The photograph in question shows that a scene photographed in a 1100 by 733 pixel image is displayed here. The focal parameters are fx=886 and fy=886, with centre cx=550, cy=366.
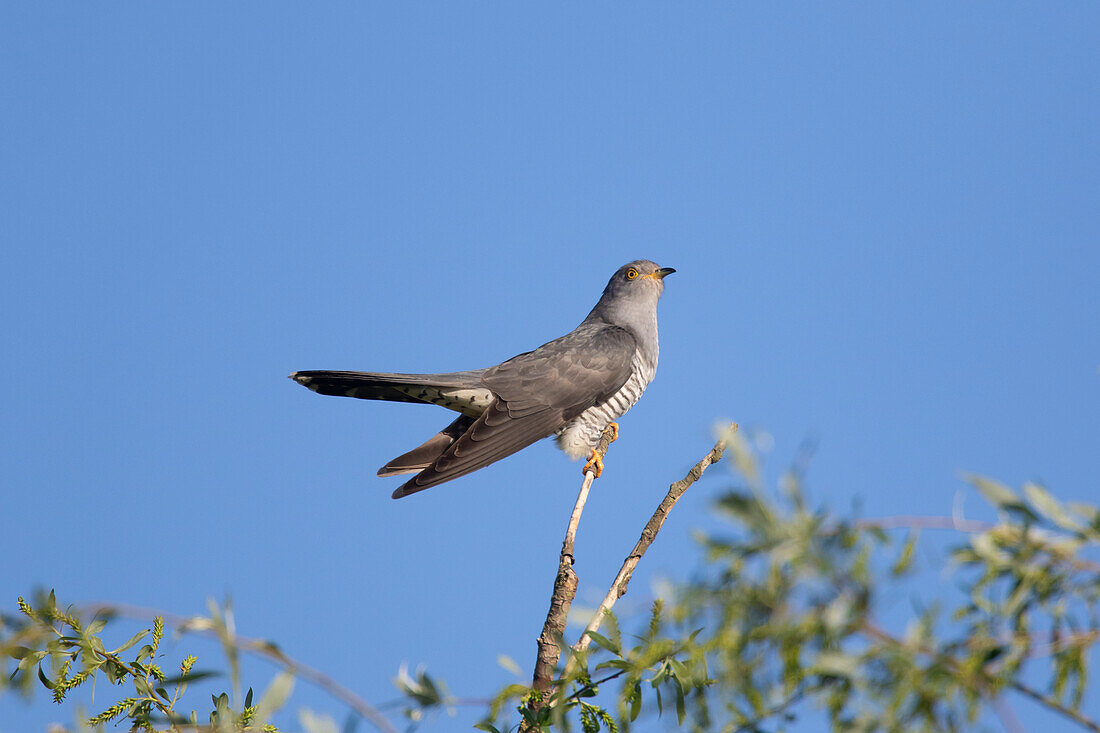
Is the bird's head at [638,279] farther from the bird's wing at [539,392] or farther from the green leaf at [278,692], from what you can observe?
the green leaf at [278,692]

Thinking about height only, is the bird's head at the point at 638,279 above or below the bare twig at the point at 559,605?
above

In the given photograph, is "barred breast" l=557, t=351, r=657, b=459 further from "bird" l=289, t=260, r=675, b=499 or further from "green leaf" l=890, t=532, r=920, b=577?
"green leaf" l=890, t=532, r=920, b=577

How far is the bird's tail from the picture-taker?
5.04m

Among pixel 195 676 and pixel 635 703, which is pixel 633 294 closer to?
pixel 635 703

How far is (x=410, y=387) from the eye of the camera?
5.19m

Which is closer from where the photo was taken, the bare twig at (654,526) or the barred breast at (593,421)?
the bare twig at (654,526)

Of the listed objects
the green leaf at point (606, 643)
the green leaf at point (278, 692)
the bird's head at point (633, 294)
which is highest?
the bird's head at point (633, 294)

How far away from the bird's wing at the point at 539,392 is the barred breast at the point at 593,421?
0.07 meters

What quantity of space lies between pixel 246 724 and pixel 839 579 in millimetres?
1313

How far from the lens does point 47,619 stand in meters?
1.98

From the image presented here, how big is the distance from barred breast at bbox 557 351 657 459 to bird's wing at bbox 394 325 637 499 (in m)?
0.07

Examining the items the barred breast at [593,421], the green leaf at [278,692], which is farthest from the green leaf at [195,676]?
the barred breast at [593,421]

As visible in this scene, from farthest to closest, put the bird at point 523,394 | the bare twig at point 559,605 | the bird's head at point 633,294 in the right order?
the bird's head at point 633,294, the bird at point 523,394, the bare twig at point 559,605

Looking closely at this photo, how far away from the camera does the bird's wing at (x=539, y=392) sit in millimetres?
4844
